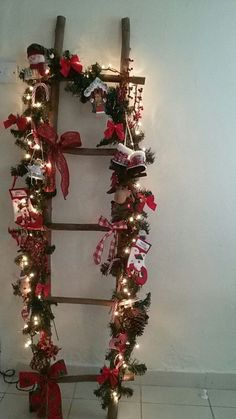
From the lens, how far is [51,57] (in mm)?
1591

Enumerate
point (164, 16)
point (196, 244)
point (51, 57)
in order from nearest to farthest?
point (51, 57)
point (164, 16)
point (196, 244)

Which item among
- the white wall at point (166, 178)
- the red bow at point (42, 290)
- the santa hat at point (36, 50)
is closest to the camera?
the santa hat at point (36, 50)

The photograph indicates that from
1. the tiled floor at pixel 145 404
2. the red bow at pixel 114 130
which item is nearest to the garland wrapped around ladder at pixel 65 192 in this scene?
the red bow at pixel 114 130

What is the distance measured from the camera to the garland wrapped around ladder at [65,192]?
157 cm

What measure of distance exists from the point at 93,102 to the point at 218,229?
39.0 inches

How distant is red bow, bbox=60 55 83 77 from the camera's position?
1.56 meters

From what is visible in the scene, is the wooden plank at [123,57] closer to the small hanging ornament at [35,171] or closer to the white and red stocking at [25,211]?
the white and red stocking at [25,211]

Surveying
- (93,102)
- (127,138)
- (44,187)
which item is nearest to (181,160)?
(127,138)

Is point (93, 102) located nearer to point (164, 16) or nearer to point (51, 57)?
point (51, 57)

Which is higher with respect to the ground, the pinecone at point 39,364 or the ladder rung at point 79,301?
the ladder rung at point 79,301

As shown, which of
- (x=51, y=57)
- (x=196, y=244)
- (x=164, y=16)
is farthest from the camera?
(x=196, y=244)

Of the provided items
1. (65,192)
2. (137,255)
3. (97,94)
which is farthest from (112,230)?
(97,94)

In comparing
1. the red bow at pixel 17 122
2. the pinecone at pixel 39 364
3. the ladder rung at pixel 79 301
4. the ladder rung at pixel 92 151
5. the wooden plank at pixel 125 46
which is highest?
the wooden plank at pixel 125 46

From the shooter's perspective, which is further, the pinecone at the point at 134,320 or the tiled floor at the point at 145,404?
the tiled floor at the point at 145,404
